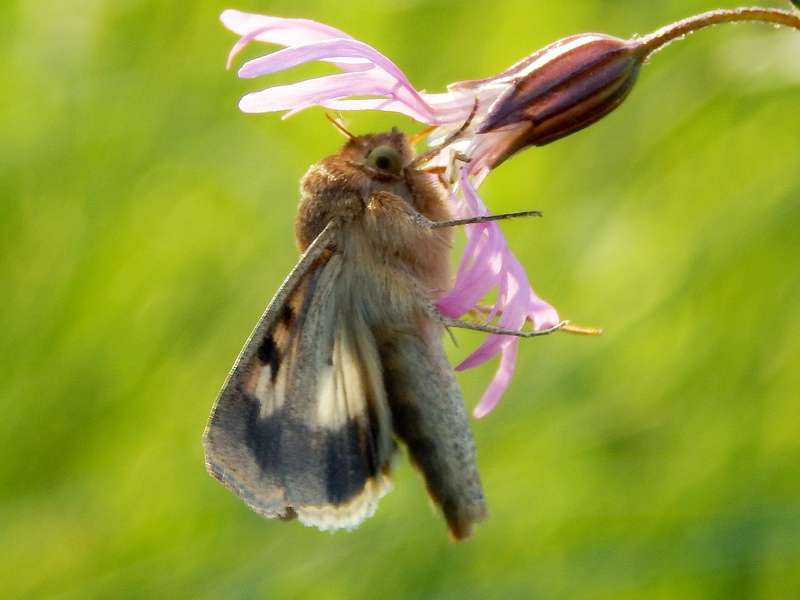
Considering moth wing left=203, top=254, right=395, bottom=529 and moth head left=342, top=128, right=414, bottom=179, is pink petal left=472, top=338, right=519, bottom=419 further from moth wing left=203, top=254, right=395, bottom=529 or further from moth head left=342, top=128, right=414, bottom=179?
moth head left=342, top=128, right=414, bottom=179

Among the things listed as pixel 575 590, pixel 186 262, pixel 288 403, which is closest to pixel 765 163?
pixel 575 590

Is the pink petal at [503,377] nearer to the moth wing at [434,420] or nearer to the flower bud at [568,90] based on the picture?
the moth wing at [434,420]

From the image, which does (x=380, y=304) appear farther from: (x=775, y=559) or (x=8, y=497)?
(x=8, y=497)

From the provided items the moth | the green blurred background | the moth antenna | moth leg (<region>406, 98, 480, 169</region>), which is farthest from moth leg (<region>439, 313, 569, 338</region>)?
the green blurred background

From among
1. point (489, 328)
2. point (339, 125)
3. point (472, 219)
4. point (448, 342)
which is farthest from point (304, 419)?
point (448, 342)

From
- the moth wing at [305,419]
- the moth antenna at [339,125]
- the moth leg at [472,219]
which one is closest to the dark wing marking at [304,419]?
the moth wing at [305,419]

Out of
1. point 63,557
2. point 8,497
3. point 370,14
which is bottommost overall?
point 63,557
